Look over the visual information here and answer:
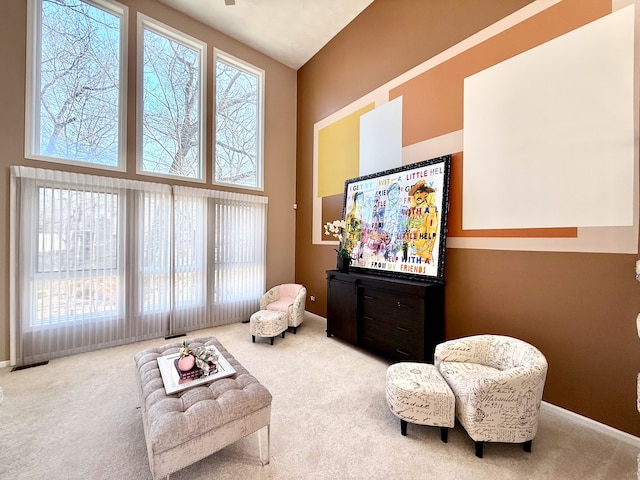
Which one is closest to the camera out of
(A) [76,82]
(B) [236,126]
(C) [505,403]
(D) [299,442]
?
(C) [505,403]

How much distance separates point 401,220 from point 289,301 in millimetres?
2377

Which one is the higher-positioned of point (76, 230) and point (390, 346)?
point (76, 230)

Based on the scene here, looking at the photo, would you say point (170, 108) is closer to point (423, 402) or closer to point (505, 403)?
point (423, 402)

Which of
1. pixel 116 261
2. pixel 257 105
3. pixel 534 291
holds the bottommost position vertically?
pixel 534 291

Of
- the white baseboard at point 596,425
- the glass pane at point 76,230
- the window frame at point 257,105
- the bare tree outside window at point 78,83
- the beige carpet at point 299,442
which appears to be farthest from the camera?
the window frame at point 257,105

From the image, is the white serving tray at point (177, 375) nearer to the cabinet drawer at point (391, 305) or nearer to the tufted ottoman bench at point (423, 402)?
the tufted ottoman bench at point (423, 402)

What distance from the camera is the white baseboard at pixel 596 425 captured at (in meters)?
1.91

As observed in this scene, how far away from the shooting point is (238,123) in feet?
15.8

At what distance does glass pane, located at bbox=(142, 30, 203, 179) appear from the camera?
388 cm

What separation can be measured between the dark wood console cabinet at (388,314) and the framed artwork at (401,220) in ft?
0.83

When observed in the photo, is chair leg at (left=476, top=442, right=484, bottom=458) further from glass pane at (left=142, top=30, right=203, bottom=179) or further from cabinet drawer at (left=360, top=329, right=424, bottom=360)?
glass pane at (left=142, top=30, right=203, bottom=179)

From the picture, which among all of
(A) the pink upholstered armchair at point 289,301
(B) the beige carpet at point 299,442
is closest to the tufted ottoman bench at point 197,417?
(B) the beige carpet at point 299,442

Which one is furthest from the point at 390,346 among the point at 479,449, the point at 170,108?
the point at 170,108

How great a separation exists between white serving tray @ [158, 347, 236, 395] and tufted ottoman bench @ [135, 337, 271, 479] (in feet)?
0.09
